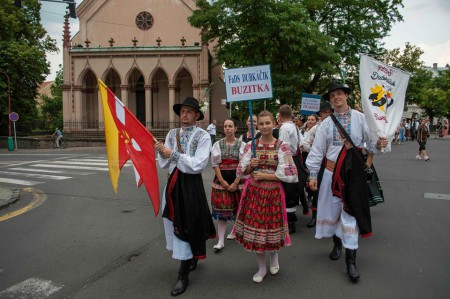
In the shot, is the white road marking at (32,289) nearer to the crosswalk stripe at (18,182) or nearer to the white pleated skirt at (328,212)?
the white pleated skirt at (328,212)

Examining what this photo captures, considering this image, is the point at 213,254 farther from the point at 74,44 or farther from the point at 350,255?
the point at 74,44

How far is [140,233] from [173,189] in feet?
7.46

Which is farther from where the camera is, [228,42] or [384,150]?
[228,42]

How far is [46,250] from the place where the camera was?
5.09m

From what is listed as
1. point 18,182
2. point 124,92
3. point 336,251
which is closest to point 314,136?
point 336,251

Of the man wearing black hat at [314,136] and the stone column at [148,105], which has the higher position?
the stone column at [148,105]

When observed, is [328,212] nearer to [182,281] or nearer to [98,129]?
[182,281]

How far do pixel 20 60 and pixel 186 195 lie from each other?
30.5 m

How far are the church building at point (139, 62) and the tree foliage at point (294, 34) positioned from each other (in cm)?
506

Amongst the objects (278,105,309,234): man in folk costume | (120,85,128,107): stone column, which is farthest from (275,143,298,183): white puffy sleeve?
(120,85,128,107): stone column

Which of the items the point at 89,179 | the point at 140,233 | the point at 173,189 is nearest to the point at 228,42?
the point at 89,179

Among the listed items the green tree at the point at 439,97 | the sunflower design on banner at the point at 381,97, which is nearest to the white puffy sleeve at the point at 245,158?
the sunflower design on banner at the point at 381,97

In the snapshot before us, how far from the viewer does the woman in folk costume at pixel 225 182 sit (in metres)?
5.04

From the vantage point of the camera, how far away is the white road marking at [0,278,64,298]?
3.75m
